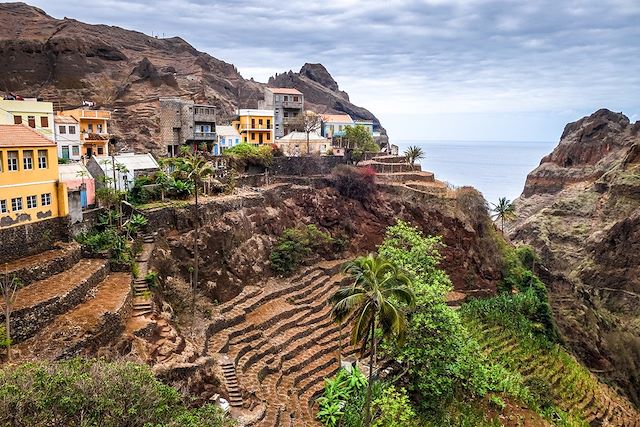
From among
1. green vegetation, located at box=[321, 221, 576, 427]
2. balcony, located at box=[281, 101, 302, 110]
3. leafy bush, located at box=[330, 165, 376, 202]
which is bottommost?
green vegetation, located at box=[321, 221, 576, 427]

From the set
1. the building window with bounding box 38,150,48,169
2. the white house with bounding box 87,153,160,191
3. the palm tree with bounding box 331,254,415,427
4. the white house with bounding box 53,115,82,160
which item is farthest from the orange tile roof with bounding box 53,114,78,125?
the palm tree with bounding box 331,254,415,427

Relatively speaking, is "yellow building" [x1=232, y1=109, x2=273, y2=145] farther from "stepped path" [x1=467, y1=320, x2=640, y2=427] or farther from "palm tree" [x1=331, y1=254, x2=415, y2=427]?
"palm tree" [x1=331, y1=254, x2=415, y2=427]

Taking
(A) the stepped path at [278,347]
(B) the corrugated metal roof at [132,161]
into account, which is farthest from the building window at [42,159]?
(A) the stepped path at [278,347]

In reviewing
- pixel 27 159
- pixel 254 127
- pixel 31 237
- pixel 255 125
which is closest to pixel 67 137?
pixel 27 159

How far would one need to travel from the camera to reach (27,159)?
23.6 meters

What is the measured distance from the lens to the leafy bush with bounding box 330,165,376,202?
156 ft

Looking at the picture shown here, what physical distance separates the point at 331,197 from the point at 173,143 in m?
16.2

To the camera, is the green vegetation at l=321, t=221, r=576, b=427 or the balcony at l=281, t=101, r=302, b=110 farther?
the balcony at l=281, t=101, r=302, b=110

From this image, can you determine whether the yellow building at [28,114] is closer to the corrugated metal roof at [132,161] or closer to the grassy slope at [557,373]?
the corrugated metal roof at [132,161]

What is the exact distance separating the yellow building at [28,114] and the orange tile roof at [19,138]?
1081 cm

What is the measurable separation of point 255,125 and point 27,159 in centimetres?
3726

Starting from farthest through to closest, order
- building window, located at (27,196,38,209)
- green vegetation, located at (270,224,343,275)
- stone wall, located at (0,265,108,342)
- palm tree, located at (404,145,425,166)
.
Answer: palm tree, located at (404,145,425,166) → green vegetation, located at (270,224,343,275) → building window, located at (27,196,38,209) → stone wall, located at (0,265,108,342)

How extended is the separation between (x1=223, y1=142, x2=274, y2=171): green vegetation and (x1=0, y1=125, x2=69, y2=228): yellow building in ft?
65.7

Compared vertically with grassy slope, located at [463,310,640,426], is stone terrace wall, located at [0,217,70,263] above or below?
above
